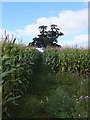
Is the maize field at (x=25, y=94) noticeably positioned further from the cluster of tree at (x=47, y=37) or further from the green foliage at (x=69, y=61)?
the cluster of tree at (x=47, y=37)

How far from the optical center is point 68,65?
11398 mm

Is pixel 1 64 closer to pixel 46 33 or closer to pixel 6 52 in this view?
pixel 6 52

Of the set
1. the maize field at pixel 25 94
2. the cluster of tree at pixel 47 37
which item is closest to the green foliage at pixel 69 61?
the maize field at pixel 25 94

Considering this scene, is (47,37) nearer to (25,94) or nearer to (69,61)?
(69,61)

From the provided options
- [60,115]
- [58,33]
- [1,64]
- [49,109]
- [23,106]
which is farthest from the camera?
[58,33]

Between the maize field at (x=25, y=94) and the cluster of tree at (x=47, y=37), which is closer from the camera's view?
the maize field at (x=25, y=94)

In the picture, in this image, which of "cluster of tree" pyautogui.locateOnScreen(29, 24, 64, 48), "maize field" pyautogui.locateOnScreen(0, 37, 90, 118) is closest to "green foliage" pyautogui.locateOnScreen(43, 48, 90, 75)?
"maize field" pyautogui.locateOnScreen(0, 37, 90, 118)

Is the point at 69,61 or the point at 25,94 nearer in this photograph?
the point at 25,94

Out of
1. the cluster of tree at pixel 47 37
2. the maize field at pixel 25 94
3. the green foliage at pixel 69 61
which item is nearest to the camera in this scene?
the maize field at pixel 25 94

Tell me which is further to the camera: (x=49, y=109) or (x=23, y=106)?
(x=23, y=106)

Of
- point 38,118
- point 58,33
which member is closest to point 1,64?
point 38,118

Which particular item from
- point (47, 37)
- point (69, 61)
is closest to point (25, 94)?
point (69, 61)

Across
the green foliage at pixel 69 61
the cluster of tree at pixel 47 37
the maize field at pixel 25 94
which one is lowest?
the maize field at pixel 25 94

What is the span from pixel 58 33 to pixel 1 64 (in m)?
21.4
